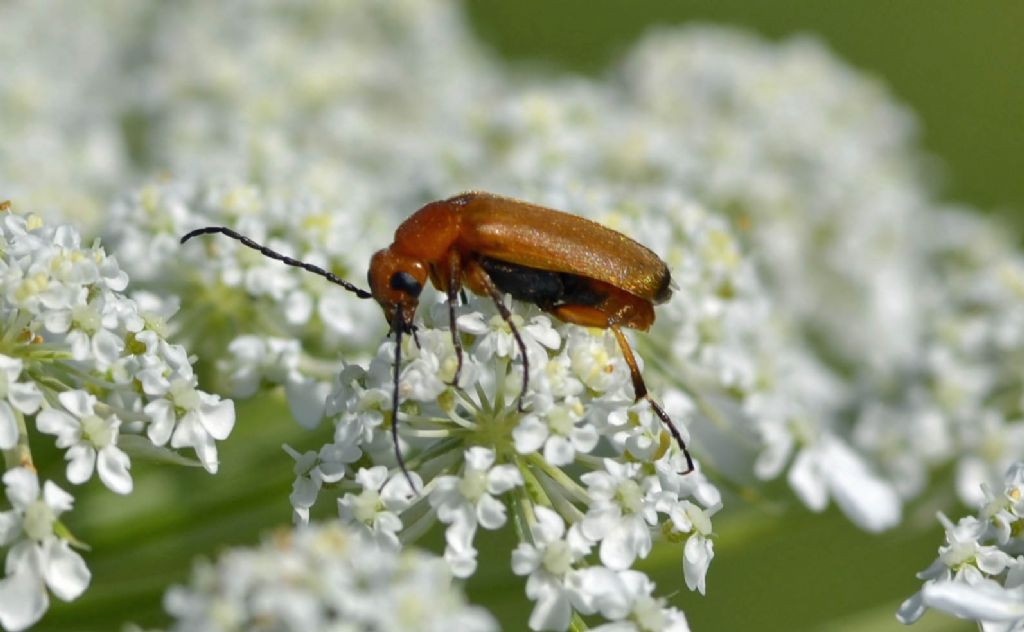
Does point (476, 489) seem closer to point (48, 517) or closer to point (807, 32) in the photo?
point (48, 517)

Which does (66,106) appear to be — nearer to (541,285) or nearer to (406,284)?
(406,284)

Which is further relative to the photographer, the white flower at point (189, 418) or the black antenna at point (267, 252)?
the black antenna at point (267, 252)

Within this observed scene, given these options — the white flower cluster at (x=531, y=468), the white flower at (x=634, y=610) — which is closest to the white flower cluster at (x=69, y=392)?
the white flower cluster at (x=531, y=468)

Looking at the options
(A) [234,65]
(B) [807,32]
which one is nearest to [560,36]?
(B) [807,32]

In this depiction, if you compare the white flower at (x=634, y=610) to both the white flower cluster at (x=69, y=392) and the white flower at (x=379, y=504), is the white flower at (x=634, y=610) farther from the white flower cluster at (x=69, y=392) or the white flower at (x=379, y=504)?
the white flower cluster at (x=69, y=392)

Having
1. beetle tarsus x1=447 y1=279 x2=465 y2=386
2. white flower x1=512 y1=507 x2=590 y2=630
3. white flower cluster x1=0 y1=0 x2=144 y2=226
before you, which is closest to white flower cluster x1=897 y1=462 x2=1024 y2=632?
white flower x1=512 y1=507 x2=590 y2=630

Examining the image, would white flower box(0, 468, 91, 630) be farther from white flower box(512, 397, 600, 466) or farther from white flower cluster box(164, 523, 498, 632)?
white flower box(512, 397, 600, 466)

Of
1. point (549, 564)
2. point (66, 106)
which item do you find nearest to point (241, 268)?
point (549, 564)
